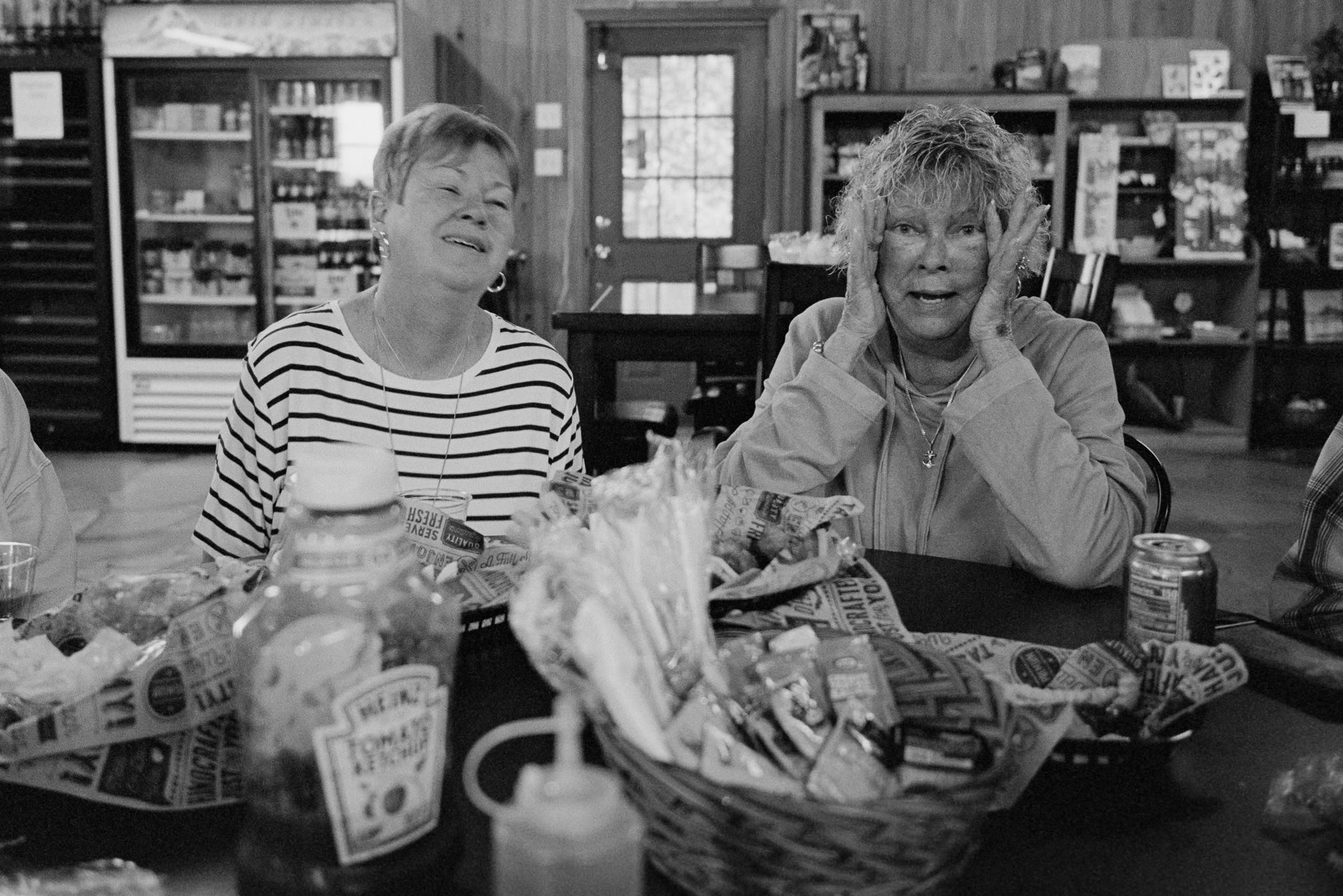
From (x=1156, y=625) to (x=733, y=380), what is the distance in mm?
3365

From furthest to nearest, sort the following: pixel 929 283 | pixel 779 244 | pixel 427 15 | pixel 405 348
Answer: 1. pixel 427 15
2. pixel 779 244
3. pixel 405 348
4. pixel 929 283

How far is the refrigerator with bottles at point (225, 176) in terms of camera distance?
6.09m

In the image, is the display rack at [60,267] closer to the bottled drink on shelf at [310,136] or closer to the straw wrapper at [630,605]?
the bottled drink on shelf at [310,136]

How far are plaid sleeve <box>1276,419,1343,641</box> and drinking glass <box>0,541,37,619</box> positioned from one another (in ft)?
5.09

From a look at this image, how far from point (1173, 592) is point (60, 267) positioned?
6503mm

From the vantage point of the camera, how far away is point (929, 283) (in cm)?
180

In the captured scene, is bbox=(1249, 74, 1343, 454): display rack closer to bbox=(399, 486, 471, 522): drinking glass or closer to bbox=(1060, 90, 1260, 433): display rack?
bbox=(1060, 90, 1260, 433): display rack

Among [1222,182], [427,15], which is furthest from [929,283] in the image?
[427,15]

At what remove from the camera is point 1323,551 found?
164 centimetres

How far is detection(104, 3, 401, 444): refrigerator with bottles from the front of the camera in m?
6.09

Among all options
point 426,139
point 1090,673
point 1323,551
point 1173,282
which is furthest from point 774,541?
point 1173,282

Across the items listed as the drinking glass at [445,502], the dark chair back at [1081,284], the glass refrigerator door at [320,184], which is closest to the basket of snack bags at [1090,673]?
the drinking glass at [445,502]

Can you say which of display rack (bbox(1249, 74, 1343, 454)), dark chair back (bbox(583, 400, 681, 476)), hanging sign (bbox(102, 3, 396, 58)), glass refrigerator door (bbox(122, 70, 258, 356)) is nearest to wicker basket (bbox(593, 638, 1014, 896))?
dark chair back (bbox(583, 400, 681, 476))

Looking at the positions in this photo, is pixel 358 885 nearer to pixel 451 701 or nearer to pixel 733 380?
pixel 451 701
